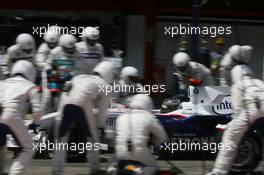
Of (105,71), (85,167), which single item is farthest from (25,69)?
(85,167)

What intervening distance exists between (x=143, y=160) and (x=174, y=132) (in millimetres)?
2849

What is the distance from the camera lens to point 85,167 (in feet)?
35.3

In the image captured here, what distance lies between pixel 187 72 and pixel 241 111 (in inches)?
98.6

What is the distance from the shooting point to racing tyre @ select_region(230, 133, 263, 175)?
10172 mm

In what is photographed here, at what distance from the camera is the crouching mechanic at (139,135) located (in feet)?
27.3

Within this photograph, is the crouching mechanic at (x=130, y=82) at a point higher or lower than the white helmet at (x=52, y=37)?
lower

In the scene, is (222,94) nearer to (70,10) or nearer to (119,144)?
(119,144)

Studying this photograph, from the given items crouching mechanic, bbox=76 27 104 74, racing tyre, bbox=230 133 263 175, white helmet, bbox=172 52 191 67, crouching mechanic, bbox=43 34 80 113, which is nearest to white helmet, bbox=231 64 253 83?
racing tyre, bbox=230 133 263 175

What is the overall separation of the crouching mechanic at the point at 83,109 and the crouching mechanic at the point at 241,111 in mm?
1712

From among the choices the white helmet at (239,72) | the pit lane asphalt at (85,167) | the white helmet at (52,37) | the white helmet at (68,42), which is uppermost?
the white helmet at (52,37)

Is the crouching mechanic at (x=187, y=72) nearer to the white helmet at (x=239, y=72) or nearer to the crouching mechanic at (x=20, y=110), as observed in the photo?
the white helmet at (x=239, y=72)

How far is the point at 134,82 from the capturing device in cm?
1051

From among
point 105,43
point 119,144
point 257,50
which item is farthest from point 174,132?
point 257,50

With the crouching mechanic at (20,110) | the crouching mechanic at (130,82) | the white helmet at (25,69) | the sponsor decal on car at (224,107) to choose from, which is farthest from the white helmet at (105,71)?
the sponsor decal on car at (224,107)
